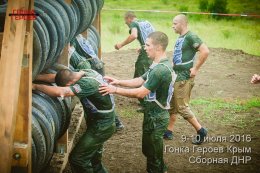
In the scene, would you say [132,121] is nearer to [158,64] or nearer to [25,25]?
[158,64]

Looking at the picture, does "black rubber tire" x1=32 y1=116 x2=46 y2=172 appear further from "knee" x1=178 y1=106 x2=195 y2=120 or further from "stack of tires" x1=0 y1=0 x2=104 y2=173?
"knee" x1=178 y1=106 x2=195 y2=120

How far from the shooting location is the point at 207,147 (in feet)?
12.1

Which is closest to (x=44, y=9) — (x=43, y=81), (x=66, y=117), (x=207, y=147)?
(x=43, y=81)

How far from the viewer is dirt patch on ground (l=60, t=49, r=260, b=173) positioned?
3461 mm

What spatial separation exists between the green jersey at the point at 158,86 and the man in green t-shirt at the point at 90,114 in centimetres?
29

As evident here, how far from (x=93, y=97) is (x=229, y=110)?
164cm

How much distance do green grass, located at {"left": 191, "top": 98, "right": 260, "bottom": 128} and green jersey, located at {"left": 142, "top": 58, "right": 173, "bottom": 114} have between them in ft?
3.57

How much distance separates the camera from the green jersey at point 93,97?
2887mm

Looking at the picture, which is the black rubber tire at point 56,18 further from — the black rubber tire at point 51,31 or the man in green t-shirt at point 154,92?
the man in green t-shirt at point 154,92

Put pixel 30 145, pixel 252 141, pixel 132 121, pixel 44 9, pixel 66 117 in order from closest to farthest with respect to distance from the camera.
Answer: pixel 30 145 < pixel 44 9 < pixel 66 117 < pixel 252 141 < pixel 132 121

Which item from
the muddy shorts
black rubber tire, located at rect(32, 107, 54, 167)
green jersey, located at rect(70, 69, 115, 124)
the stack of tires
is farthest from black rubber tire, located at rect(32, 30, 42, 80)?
the muddy shorts

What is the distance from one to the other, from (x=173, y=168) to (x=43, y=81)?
1.29 metres

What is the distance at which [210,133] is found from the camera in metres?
3.95

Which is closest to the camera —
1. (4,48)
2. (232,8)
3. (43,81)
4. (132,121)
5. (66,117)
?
(4,48)
